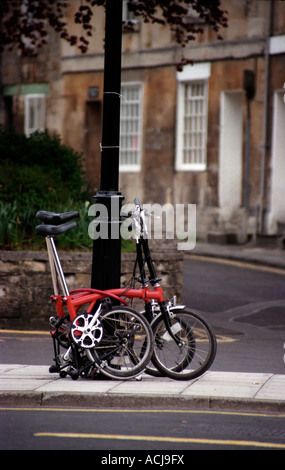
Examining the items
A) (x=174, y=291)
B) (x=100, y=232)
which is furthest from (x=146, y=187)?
(x=100, y=232)

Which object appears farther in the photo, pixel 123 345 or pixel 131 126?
pixel 131 126

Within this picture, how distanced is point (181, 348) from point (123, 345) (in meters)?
0.49

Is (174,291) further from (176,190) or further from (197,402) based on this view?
(176,190)

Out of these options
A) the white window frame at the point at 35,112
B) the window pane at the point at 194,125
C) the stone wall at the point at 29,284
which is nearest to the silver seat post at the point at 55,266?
the stone wall at the point at 29,284

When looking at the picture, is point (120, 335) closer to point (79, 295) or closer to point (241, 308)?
point (79, 295)

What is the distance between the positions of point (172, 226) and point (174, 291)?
43.2ft

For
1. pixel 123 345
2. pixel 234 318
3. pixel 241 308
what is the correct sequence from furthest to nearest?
1. pixel 241 308
2. pixel 234 318
3. pixel 123 345

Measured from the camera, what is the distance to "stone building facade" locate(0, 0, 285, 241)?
22.7 meters

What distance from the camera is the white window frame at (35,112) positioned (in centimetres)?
2908

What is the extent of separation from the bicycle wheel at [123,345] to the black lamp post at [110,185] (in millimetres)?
381

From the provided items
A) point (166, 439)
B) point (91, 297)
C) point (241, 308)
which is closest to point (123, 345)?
point (91, 297)

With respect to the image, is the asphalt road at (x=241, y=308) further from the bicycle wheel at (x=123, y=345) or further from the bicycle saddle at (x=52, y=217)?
the bicycle saddle at (x=52, y=217)

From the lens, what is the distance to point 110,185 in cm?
843

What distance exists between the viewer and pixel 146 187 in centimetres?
2600
